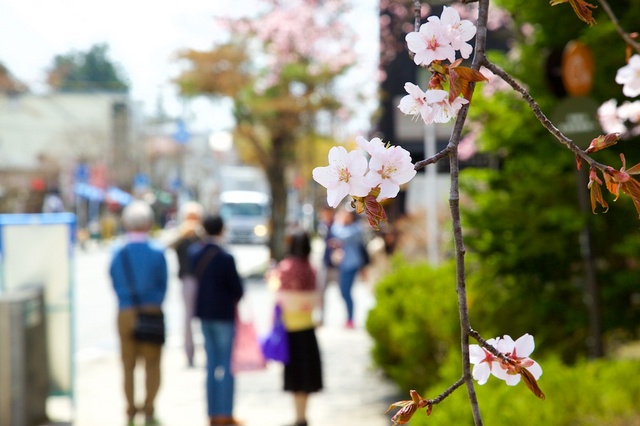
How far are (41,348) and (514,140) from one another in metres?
4.05

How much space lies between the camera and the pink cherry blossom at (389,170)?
4.99 feet

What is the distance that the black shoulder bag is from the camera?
293 inches

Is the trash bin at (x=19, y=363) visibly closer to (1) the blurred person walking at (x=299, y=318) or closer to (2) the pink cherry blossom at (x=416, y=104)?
(1) the blurred person walking at (x=299, y=318)

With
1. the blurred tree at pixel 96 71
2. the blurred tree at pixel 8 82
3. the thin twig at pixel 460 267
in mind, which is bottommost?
the thin twig at pixel 460 267

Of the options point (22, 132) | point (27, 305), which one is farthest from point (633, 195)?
point (22, 132)

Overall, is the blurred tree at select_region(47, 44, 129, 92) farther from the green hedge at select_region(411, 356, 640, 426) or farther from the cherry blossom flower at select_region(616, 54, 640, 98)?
the cherry blossom flower at select_region(616, 54, 640, 98)

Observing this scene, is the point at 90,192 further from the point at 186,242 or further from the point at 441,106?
the point at 441,106

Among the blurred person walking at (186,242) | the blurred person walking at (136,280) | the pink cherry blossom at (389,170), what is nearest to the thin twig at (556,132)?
the pink cherry blossom at (389,170)

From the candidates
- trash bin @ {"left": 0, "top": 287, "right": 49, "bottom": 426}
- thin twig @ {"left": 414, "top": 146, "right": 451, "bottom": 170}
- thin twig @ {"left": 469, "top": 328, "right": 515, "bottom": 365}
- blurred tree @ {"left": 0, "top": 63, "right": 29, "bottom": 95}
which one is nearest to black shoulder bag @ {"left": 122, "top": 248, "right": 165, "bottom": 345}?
trash bin @ {"left": 0, "top": 287, "right": 49, "bottom": 426}

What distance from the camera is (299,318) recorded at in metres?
7.50

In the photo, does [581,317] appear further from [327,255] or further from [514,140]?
[327,255]

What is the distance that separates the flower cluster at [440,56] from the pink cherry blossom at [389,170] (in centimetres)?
13

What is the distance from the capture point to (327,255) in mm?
14164

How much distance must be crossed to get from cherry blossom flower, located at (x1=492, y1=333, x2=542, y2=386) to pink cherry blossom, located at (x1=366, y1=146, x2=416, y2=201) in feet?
1.09
